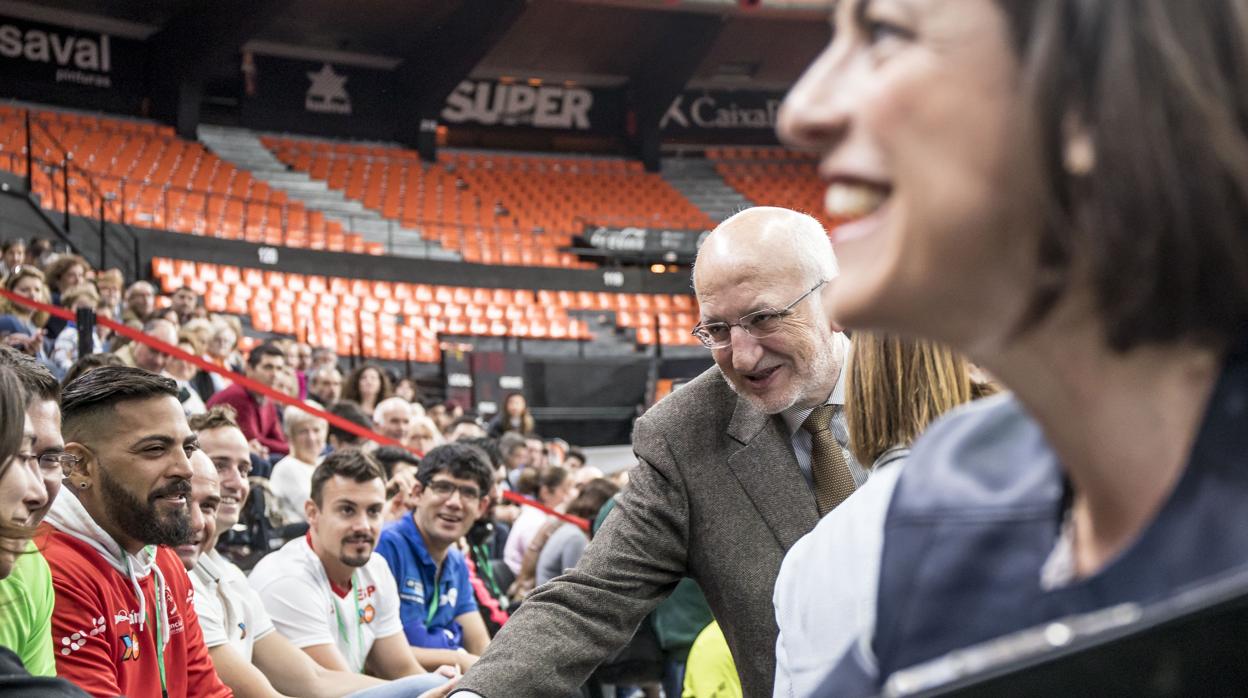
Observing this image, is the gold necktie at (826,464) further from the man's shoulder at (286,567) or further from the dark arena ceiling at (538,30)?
the dark arena ceiling at (538,30)

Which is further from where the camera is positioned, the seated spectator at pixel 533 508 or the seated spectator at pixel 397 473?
the seated spectator at pixel 533 508

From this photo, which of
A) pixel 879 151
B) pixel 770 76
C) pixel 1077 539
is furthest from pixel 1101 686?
pixel 770 76

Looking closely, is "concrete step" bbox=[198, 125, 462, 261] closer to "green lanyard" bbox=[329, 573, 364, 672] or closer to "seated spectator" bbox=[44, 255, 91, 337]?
"seated spectator" bbox=[44, 255, 91, 337]

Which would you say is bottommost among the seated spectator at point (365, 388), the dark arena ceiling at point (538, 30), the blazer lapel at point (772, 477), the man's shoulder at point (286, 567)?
the man's shoulder at point (286, 567)

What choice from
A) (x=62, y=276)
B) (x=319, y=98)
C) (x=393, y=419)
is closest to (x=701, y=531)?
(x=393, y=419)

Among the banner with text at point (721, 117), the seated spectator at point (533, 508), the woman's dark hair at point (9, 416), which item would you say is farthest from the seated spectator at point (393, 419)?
the banner with text at point (721, 117)

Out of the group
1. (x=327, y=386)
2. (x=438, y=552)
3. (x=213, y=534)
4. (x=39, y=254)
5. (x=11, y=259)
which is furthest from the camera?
(x=39, y=254)

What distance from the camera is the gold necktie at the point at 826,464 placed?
7.11ft

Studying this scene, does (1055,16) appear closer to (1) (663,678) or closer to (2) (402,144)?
(1) (663,678)

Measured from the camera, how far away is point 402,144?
20938mm

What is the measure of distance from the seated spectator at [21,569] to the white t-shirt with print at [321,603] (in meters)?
1.58

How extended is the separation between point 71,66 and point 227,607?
1581 centimetres

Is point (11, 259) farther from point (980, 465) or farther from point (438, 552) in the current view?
point (980, 465)

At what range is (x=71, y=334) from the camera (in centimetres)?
662
